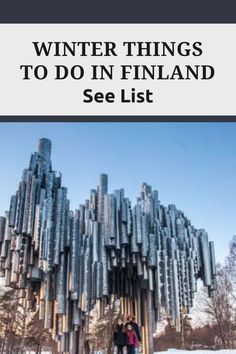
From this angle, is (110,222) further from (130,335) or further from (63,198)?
(130,335)

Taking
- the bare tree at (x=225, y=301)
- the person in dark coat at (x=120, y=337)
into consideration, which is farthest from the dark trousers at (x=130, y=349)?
the bare tree at (x=225, y=301)

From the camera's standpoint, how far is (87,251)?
999 cm

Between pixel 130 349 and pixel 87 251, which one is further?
pixel 130 349

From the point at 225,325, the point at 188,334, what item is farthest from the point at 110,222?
the point at 188,334

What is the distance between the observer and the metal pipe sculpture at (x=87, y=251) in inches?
380

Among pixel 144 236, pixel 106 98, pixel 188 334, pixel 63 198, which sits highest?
pixel 106 98

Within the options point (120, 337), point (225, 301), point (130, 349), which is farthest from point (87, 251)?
point (225, 301)

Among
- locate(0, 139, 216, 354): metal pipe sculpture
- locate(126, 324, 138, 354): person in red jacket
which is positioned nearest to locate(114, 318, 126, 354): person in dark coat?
locate(126, 324, 138, 354): person in red jacket

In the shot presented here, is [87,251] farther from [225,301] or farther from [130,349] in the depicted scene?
[225,301]

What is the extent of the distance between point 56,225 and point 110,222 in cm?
148

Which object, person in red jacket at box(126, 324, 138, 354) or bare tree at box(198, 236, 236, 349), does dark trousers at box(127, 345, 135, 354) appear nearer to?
person in red jacket at box(126, 324, 138, 354)

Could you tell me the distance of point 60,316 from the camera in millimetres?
9750

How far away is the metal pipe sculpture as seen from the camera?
965cm

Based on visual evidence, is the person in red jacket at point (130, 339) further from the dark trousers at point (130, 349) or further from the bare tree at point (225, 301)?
the bare tree at point (225, 301)
